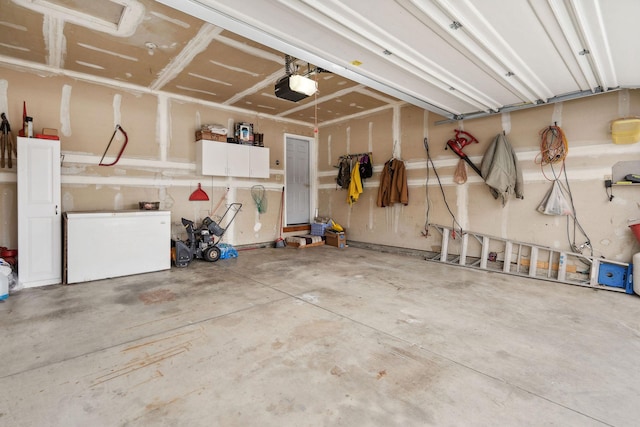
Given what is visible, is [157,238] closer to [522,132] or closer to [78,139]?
[78,139]

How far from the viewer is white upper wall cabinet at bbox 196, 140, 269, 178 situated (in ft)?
18.2

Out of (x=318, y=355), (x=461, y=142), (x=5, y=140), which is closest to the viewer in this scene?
(x=318, y=355)

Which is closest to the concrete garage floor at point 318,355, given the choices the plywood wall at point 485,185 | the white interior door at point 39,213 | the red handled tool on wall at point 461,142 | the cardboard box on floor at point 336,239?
the white interior door at point 39,213

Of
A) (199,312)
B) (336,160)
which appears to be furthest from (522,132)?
(199,312)

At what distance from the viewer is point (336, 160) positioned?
7.28 metres

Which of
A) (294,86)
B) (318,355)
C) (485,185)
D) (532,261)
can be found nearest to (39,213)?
(294,86)

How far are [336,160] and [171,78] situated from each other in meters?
3.88

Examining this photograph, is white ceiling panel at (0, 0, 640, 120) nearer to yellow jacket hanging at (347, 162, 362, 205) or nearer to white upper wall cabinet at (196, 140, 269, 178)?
white upper wall cabinet at (196, 140, 269, 178)

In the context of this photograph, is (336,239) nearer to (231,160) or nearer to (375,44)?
(231,160)

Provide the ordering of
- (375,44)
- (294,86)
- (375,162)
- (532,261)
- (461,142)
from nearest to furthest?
(375,44) → (294,86) → (532,261) → (461,142) → (375,162)

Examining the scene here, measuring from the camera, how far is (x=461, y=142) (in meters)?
5.13

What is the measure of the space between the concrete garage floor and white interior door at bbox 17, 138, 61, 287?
0.28 metres

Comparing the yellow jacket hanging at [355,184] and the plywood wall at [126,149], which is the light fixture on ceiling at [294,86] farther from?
the yellow jacket hanging at [355,184]

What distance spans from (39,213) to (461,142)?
20.6 feet
